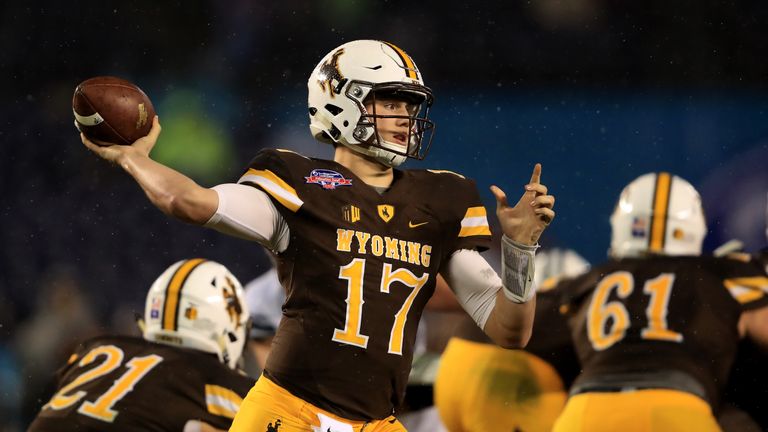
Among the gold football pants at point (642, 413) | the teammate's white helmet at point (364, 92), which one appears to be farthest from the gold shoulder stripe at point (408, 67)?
the gold football pants at point (642, 413)

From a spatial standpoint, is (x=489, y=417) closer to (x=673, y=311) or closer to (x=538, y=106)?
(x=673, y=311)

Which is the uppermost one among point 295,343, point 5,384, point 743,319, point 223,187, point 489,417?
point 223,187

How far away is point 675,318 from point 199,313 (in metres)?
1.79

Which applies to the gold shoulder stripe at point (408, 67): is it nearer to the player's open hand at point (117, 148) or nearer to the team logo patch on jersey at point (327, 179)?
the team logo patch on jersey at point (327, 179)

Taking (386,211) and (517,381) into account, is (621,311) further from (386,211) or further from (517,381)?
(386,211)

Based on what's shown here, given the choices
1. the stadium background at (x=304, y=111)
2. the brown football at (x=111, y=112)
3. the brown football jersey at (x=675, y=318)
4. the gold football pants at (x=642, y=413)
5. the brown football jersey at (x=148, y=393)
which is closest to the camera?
the brown football at (x=111, y=112)

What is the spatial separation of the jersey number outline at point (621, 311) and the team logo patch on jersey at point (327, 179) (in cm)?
179

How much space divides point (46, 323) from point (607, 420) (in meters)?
4.50

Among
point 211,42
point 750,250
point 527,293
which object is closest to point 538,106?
point 750,250

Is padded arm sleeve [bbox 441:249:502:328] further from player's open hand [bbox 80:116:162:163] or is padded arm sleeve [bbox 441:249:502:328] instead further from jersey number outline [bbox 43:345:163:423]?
jersey number outline [bbox 43:345:163:423]

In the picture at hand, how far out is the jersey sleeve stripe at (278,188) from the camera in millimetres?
2457

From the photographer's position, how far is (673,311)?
3.91 metres

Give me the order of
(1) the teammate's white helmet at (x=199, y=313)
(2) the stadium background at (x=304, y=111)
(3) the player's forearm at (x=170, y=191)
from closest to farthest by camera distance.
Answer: (3) the player's forearm at (x=170, y=191)
(1) the teammate's white helmet at (x=199, y=313)
(2) the stadium background at (x=304, y=111)

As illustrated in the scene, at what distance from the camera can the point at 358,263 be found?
246cm
